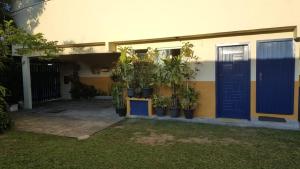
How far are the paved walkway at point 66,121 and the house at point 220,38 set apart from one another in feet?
7.71

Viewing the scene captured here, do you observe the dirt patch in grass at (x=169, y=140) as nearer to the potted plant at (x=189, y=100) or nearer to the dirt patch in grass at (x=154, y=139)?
the dirt patch in grass at (x=154, y=139)

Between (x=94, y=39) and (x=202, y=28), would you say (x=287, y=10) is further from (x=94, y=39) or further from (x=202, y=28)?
(x=94, y=39)

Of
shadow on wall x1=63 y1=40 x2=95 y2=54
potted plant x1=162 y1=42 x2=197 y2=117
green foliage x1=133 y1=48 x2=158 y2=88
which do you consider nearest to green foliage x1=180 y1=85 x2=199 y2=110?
potted plant x1=162 y1=42 x2=197 y2=117

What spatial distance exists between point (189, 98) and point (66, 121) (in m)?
3.97

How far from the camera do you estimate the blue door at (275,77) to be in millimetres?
6129

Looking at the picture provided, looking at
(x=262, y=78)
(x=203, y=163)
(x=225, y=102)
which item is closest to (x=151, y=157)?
(x=203, y=163)

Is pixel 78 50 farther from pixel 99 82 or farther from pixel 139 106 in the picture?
pixel 99 82

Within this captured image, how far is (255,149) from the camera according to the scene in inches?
173

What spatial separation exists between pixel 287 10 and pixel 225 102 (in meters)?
2.98

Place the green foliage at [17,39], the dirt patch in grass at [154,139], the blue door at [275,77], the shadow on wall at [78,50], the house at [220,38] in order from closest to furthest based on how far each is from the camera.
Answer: the dirt patch in grass at [154,139] → the green foliage at [17,39] → the house at [220,38] → the blue door at [275,77] → the shadow on wall at [78,50]

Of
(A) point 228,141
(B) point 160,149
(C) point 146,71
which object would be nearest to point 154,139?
(B) point 160,149

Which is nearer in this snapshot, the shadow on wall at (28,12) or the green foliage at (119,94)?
the green foliage at (119,94)

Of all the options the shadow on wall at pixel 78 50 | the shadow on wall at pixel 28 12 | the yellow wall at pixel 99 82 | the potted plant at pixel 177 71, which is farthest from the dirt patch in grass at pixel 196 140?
the yellow wall at pixel 99 82

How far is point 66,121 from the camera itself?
7.16 meters
